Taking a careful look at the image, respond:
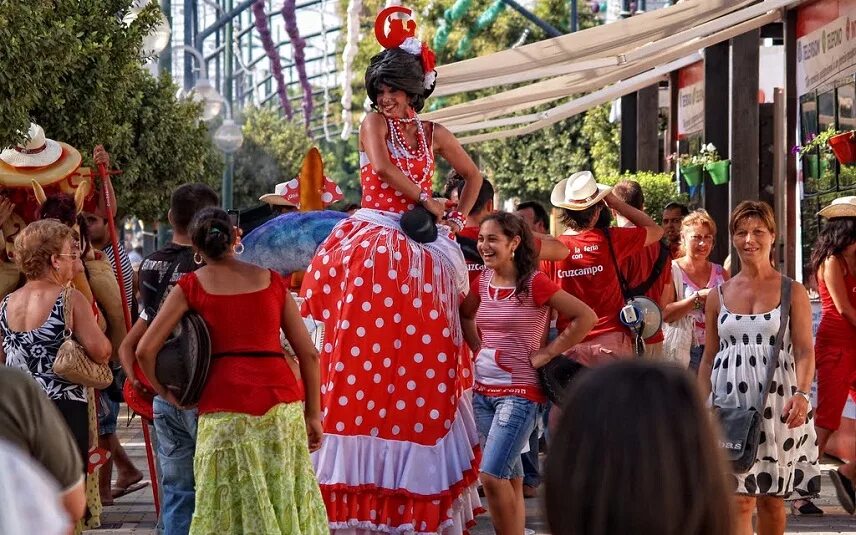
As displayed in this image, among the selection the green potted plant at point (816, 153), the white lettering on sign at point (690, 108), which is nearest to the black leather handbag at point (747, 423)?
the green potted plant at point (816, 153)

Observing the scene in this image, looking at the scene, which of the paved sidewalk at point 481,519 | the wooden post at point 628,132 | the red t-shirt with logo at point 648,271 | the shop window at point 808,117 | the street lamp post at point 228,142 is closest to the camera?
the red t-shirt with logo at point 648,271

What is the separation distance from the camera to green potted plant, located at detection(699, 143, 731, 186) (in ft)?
55.2

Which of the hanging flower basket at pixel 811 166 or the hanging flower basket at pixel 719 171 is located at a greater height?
the hanging flower basket at pixel 719 171

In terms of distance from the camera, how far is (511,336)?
711cm

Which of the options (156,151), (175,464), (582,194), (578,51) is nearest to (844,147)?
(578,51)

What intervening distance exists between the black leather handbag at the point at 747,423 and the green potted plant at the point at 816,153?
18.8 ft

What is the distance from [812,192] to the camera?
13.5m

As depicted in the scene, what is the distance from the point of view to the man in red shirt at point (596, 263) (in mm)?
8094

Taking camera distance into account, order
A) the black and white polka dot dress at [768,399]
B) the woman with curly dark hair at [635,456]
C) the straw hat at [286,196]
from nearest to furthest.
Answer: the woman with curly dark hair at [635,456], the black and white polka dot dress at [768,399], the straw hat at [286,196]

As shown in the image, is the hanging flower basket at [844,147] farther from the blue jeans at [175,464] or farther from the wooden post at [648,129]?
the wooden post at [648,129]

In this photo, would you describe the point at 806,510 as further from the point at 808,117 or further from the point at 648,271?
the point at 808,117

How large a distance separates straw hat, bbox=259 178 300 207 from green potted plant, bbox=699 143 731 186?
682 cm

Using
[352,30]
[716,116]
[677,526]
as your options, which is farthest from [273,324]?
[352,30]

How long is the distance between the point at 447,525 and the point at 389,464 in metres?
0.36
